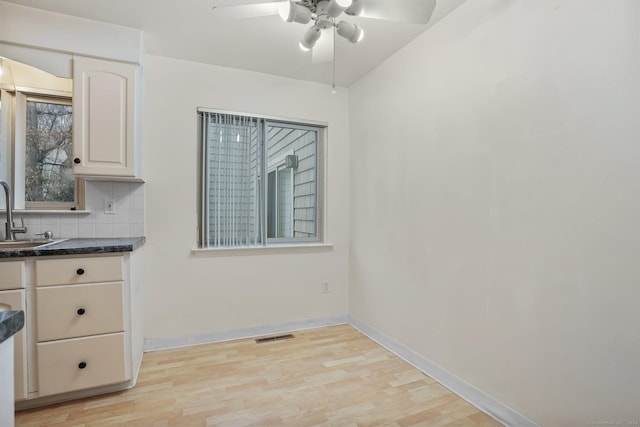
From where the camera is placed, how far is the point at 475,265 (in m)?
1.90

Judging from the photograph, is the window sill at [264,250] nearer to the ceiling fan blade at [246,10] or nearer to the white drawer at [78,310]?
the white drawer at [78,310]

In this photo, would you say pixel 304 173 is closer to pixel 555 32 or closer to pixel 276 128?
pixel 276 128

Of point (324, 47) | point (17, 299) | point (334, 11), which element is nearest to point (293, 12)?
point (334, 11)

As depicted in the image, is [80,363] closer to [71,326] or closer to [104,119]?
[71,326]

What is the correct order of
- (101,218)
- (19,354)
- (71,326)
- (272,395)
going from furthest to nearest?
(101,218), (272,395), (71,326), (19,354)

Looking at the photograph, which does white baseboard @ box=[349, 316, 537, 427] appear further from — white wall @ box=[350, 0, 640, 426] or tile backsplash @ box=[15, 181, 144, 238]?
tile backsplash @ box=[15, 181, 144, 238]

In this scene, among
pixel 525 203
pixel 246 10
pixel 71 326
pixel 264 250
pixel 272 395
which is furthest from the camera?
pixel 264 250

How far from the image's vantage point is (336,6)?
141 centimetres

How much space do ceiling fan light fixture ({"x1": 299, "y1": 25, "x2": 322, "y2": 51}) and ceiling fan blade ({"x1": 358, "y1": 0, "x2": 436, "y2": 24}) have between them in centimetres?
25

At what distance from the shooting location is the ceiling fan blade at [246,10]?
1461 millimetres

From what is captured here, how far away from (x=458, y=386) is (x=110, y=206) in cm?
279

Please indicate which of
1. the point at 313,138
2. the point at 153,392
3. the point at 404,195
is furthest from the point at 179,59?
the point at 153,392

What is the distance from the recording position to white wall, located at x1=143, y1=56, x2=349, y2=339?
8.53 ft

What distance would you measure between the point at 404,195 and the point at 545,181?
104cm
